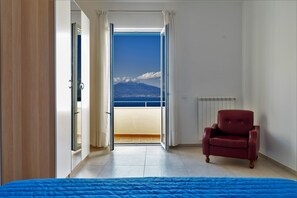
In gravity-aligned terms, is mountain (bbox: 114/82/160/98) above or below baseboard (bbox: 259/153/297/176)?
above

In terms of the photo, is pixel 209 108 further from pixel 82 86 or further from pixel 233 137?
pixel 82 86

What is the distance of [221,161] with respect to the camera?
426 centimetres

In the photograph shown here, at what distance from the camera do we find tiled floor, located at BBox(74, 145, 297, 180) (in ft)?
11.8

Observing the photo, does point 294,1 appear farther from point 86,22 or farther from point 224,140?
point 86,22

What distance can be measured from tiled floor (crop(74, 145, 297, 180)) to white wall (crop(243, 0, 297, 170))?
0.37 metres

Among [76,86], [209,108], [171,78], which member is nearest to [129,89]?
[171,78]

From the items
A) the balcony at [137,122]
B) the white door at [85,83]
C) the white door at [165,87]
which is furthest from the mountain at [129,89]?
the white door at [85,83]

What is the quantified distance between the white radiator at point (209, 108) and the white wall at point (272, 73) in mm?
393

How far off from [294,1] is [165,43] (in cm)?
224

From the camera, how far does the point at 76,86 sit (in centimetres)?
374

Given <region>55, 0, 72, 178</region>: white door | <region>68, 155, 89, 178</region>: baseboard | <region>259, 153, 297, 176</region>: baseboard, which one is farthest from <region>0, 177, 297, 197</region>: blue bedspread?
<region>259, 153, 297, 176</region>: baseboard

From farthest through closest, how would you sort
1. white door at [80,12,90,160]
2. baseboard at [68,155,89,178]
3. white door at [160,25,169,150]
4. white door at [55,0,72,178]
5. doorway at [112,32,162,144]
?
doorway at [112,32,162,144]
white door at [160,25,169,150]
white door at [80,12,90,160]
baseboard at [68,155,89,178]
white door at [55,0,72,178]

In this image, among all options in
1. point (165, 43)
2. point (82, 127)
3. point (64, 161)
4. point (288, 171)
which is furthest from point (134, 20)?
point (288, 171)

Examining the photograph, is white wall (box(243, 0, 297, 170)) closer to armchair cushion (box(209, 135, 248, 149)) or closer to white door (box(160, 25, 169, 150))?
armchair cushion (box(209, 135, 248, 149))
